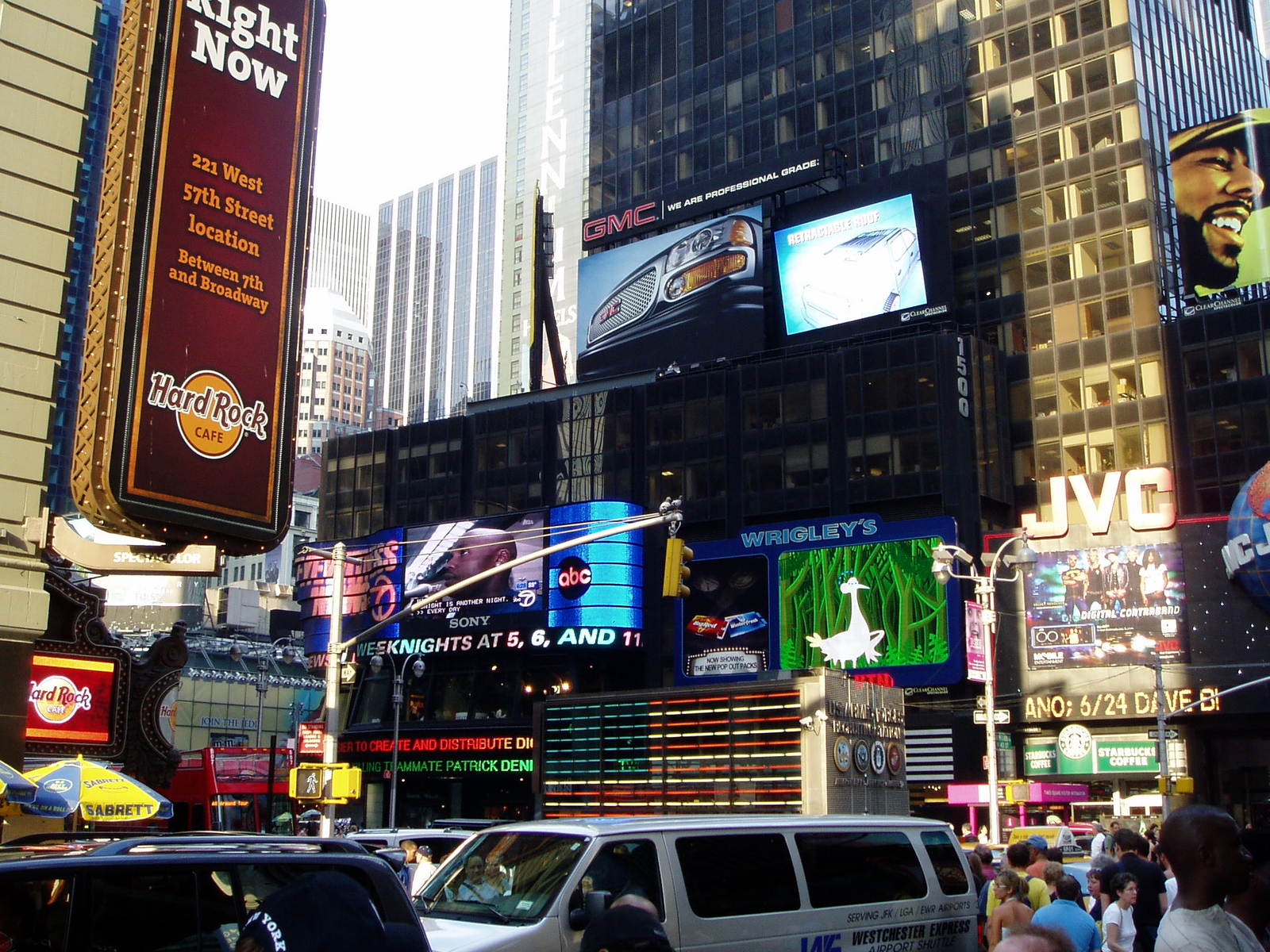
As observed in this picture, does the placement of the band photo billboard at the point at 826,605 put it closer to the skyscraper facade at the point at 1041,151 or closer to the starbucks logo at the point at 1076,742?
the starbucks logo at the point at 1076,742

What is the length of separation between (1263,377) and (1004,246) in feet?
57.4

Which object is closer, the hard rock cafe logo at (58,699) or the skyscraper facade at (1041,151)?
the hard rock cafe logo at (58,699)

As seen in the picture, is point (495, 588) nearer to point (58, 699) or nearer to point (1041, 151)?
point (1041, 151)

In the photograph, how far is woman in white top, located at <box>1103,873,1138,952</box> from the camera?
11.9 meters

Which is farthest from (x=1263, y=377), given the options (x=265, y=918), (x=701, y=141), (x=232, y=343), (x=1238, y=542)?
(x=265, y=918)

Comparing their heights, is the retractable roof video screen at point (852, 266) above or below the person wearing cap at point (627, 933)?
above

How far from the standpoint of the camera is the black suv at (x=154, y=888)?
6.85 metres

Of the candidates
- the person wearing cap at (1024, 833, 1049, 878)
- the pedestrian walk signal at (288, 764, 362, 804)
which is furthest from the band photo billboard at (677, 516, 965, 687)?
the person wearing cap at (1024, 833, 1049, 878)

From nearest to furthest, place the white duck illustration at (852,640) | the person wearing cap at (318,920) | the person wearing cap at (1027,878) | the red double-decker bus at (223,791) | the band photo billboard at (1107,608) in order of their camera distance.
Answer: the person wearing cap at (318,920), the person wearing cap at (1027,878), the red double-decker bus at (223,791), the band photo billboard at (1107,608), the white duck illustration at (852,640)

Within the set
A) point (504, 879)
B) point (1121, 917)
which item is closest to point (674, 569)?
point (504, 879)

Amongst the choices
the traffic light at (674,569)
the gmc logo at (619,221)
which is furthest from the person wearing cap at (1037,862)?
the gmc logo at (619,221)

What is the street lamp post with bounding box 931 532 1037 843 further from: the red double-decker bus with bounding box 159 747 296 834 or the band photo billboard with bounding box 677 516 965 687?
the band photo billboard with bounding box 677 516 965 687

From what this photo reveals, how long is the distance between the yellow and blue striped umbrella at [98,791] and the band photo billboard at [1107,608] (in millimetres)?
50737

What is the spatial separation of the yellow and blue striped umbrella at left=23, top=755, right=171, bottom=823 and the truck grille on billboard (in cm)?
6942
